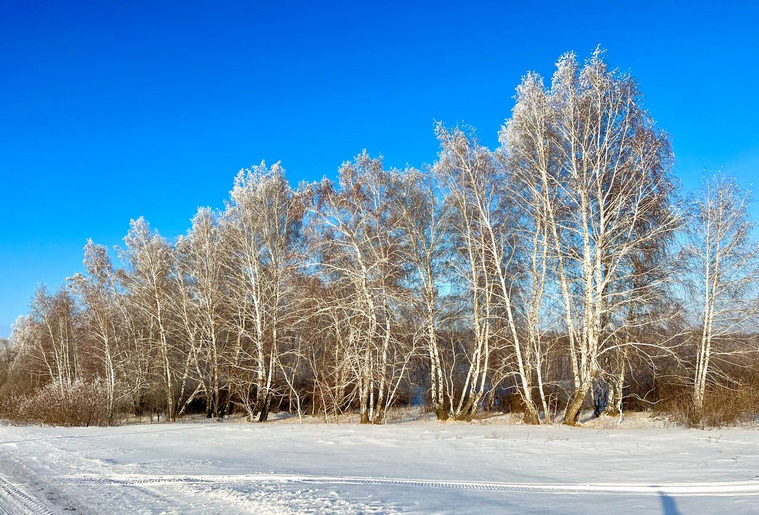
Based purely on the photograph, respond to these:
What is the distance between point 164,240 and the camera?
31.9m

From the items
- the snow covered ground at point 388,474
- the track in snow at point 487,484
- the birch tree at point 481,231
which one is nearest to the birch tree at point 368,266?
the birch tree at point 481,231

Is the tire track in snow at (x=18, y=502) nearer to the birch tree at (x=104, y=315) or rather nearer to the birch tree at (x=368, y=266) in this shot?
the birch tree at (x=368, y=266)

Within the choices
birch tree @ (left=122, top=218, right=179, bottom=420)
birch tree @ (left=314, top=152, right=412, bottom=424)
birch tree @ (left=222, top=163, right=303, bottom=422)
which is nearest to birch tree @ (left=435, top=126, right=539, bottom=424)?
birch tree @ (left=314, top=152, right=412, bottom=424)

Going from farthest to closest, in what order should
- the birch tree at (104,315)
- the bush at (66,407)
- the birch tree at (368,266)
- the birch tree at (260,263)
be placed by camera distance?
the birch tree at (104,315) < the birch tree at (260,263) < the bush at (66,407) < the birch tree at (368,266)

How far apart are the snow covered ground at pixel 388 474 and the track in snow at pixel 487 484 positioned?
0.02m

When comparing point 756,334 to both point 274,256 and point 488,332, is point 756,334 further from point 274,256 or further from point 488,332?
point 274,256

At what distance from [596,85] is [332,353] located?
42.2ft

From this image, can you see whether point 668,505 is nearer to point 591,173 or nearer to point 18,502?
point 18,502

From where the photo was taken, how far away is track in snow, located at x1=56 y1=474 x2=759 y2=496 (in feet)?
20.3

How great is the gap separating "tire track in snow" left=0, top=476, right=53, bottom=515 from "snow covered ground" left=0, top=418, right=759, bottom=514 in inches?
0.9

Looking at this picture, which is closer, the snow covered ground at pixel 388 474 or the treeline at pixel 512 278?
the snow covered ground at pixel 388 474

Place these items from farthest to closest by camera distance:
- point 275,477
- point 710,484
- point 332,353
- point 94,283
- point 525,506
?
point 94,283, point 332,353, point 275,477, point 710,484, point 525,506

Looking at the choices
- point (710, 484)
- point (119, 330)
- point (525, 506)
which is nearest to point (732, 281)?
point (710, 484)

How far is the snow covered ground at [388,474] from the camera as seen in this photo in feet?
18.5
